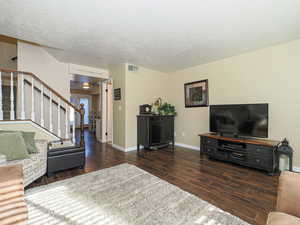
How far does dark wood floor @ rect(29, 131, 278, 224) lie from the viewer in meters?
1.61

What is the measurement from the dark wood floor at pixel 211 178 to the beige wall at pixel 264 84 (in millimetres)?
962

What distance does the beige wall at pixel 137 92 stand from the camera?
381 centimetres

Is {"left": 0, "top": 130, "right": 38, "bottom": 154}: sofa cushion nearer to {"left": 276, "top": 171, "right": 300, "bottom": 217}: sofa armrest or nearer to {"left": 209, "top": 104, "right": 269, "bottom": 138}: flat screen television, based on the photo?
{"left": 276, "top": 171, "right": 300, "bottom": 217}: sofa armrest

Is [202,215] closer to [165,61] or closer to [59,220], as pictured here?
[59,220]

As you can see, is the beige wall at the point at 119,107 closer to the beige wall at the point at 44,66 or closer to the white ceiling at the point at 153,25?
the white ceiling at the point at 153,25

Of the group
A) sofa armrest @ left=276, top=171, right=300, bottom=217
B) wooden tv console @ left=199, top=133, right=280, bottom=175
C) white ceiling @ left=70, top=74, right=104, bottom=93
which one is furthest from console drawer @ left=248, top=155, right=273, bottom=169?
white ceiling @ left=70, top=74, right=104, bottom=93

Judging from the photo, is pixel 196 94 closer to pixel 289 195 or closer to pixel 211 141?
pixel 211 141

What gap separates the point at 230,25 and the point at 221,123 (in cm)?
188

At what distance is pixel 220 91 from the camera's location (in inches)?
136

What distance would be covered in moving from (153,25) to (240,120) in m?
2.43

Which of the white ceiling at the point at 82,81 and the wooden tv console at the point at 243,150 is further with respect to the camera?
the white ceiling at the point at 82,81

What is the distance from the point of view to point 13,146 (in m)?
1.89

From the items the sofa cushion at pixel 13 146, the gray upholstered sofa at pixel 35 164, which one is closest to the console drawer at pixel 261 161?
the gray upholstered sofa at pixel 35 164

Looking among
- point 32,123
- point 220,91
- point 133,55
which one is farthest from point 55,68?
point 220,91
